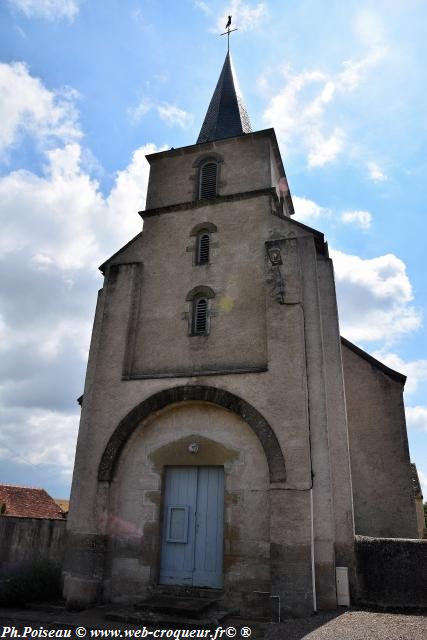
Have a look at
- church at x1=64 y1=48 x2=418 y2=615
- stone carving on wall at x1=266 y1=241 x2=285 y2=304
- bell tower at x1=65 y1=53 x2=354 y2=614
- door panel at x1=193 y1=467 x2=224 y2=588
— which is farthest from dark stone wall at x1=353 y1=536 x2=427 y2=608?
stone carving on wall at x1=266 y1=241 x2=285 y2=304

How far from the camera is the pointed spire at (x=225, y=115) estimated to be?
52.9 ft

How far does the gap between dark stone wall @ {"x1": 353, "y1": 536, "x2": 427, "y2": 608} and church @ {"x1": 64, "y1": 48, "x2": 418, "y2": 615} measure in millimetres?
259

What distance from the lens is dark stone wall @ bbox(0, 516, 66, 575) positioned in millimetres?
10688

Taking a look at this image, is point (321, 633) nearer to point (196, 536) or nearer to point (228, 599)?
A: point (228, 599)

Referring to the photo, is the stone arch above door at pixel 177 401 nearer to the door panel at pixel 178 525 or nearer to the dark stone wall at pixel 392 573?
the door panel at pixel 178 525

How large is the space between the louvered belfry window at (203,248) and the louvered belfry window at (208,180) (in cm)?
139

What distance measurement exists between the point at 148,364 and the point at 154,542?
409 cm

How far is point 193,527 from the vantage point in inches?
403

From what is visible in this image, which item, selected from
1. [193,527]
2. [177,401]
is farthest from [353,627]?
[177,401]

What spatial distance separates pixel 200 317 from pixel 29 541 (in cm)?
659

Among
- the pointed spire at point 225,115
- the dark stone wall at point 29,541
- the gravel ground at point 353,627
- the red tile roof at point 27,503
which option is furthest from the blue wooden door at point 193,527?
the red tile roof at point 27,503

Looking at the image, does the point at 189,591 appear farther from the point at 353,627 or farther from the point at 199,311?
the point at 199,311

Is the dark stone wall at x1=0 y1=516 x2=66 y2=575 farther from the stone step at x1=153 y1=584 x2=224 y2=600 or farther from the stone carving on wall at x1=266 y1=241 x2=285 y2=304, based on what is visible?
the stone carving on wall at x1=266 y1=241 x2=285 y2=304

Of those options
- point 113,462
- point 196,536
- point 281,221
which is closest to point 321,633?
point 196,536
